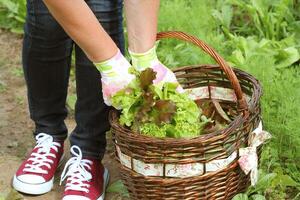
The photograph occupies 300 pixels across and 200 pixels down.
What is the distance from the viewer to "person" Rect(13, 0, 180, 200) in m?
2.07

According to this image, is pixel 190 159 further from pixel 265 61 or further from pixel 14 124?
pixel 14 124

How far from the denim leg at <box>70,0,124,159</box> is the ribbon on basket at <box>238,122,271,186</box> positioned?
586 mm

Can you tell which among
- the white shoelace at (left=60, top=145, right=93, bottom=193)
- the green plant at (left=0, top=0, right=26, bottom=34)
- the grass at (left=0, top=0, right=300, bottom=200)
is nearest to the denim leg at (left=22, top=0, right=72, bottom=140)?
the white shoelace at (left=60, top=145, right=93, bottom=193)

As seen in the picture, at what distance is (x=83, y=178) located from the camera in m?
2.46

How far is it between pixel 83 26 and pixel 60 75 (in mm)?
519

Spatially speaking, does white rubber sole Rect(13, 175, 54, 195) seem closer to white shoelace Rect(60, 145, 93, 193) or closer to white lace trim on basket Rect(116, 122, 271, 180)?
white shoelace Rect(60, 145, 93, 193)

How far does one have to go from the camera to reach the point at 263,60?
3.02 meters

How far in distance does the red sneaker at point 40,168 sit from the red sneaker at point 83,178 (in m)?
0.08

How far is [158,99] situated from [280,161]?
29.8 inches

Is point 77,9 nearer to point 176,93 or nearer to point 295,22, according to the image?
point 176,93

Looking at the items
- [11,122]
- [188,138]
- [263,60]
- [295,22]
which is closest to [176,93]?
[188,138]

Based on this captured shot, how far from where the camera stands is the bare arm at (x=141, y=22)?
2.17 m

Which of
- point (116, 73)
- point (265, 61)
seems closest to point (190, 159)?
point (116, 73)

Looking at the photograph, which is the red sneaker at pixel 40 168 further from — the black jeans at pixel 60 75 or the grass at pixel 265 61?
the grass at pixel 265 61
